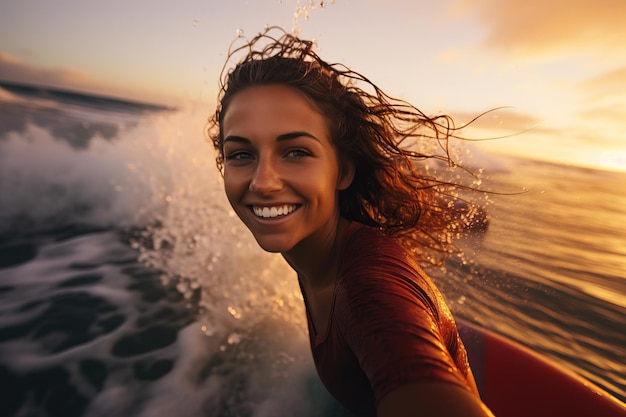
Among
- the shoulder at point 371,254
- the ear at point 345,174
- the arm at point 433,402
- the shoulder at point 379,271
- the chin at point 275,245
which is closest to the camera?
the arm at point 433,402

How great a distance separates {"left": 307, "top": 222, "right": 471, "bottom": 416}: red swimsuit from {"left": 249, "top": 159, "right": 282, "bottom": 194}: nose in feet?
1.40

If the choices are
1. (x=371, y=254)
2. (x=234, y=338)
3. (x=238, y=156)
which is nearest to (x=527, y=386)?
(x=371, y=254)

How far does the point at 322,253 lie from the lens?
6.01ft

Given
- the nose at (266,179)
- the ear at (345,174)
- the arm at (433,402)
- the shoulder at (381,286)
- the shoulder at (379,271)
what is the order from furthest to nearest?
the ear at (345,174), the nose at (266,179), the shoulder at (379,271), the shoulder at (381,286), the arm at (433,402)

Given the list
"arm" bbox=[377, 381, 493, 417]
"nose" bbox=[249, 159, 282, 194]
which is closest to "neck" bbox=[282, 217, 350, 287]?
"nose" bbox=[249, 159, 282, 194]

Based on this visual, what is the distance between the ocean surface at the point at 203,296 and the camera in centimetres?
318

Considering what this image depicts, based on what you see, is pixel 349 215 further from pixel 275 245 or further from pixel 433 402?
pixel 433 402

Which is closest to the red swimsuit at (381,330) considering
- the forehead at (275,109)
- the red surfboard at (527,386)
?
the forehead at (275,109)

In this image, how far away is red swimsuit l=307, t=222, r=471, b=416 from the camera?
89 cm

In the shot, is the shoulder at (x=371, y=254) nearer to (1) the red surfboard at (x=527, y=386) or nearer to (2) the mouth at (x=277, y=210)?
(2) the mouth at (x=277, y=210)

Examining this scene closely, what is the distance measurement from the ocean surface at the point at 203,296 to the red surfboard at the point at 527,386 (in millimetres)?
1167

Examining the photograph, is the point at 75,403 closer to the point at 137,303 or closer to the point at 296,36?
the point at 137,303

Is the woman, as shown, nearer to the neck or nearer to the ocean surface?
the neck

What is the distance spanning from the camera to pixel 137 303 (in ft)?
15.5
